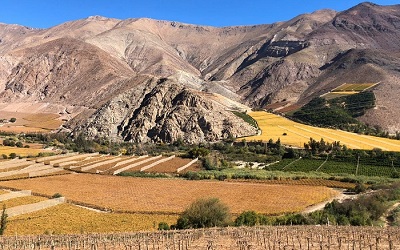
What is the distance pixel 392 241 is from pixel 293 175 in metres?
43.9

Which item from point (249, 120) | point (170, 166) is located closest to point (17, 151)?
point (170, 166)

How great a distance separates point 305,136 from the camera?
112 meters

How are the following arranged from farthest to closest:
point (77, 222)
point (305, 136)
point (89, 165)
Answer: point (305, 136) → point (89, 165) → point (77, 222)

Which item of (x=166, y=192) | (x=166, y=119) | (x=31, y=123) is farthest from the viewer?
(x=31, y=123)

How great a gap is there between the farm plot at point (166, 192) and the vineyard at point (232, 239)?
44.0ft

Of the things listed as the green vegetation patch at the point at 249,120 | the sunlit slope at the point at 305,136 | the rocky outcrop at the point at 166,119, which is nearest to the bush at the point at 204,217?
the sunlit slope at the point at 305,136

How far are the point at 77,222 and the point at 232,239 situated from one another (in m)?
17.2

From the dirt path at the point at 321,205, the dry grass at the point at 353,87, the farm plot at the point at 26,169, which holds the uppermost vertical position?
the dry grass at the point at 353,87

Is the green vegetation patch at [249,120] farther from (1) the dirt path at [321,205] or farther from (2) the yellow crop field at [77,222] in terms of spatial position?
(2) the yellow crop field at [77,222]

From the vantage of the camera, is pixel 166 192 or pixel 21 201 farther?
pixel 166 192

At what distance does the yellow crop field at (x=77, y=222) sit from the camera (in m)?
36.1


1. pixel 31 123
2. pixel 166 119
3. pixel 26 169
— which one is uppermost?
pixel 31 123

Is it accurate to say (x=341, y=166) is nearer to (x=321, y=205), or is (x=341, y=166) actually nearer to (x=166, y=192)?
(x=321, y=205)

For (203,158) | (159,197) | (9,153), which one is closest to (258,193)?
(159,197)
